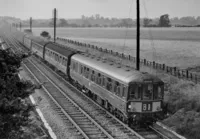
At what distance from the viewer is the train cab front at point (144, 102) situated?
57.5ft

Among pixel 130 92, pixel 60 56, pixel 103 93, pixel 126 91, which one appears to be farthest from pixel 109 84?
pixel 60 56

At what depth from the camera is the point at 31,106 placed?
1050 cm

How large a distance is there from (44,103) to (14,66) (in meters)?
13.5

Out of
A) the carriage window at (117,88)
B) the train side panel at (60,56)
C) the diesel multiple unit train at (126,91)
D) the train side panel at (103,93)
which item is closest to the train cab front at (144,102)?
the diesel multiple unit train at (126,91)

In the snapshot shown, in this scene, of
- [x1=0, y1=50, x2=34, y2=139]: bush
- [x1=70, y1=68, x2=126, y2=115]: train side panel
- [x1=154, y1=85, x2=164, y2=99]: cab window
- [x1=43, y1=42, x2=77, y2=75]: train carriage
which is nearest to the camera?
[x1=0, y1=50, x2=34, y2=139]: bush

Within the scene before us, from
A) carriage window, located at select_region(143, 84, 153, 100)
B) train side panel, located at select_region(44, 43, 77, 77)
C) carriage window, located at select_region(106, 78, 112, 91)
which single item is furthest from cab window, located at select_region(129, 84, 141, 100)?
train side panel, located at select_region(44, 43, 77, 77)

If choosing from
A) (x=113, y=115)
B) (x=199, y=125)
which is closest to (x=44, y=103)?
(x=113, y=115)

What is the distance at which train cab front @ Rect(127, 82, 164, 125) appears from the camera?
17531 mm

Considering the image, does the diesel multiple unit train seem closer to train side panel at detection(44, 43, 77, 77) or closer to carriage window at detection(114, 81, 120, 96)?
carriage window at detection(114, 81, 120, 96)

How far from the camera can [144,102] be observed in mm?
17625

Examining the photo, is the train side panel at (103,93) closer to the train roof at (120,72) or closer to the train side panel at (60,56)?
the train roof at (120,72)

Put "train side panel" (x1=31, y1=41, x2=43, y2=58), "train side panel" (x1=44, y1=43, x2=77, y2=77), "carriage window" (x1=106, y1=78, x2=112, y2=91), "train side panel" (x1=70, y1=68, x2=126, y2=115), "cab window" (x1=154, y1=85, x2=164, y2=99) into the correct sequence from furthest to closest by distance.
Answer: "train side panel" (x1=31, y1=41, x2=43, y2=58), "train side panel" (x1=44, y1=43, x2=77, y2=77), "carriage window" (x1=106, y1=78, x2=112, y2=91), "train side panel" (x1=70, y1=68, x2=126, y2=115), "cab window" (x1=154, y1=85, x2=164, y2=99)

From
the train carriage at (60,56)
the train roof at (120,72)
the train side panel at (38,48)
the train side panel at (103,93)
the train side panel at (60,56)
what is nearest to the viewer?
the train roof at (120,72)

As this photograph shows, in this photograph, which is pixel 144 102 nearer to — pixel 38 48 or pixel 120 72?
pixel 120 72
